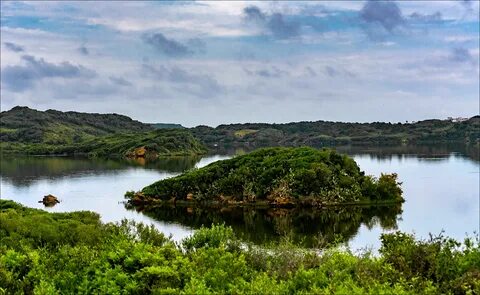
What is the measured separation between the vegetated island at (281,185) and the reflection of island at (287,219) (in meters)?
4.41

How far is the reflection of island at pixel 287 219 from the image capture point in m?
88.2

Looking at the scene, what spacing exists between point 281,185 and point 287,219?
17.2 metres

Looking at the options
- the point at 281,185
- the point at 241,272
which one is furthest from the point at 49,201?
the point at 241,272

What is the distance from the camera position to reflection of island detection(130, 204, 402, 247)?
290 feet

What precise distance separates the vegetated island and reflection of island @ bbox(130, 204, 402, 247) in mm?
4410

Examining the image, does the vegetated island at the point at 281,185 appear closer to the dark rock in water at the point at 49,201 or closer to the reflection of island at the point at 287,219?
the reflection of island at the point at 287,219

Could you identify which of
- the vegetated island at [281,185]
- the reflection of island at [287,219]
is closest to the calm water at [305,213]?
the reflection of island at [287,219]

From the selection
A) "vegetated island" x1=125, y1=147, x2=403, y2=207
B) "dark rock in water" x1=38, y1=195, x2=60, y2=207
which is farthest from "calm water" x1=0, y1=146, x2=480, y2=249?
"vegetated island" x1=125, y1=147, x2=403, y2=207

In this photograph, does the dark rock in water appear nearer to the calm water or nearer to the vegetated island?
the calm water

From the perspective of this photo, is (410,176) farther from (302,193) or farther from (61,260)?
(61,260)

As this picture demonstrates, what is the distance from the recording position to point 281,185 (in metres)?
118

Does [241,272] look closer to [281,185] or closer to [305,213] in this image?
[305,213]

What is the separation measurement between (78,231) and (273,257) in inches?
1121

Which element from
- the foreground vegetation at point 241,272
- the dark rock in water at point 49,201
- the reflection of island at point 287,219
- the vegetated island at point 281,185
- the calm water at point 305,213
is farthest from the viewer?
the dark rock in water at point 49,201
